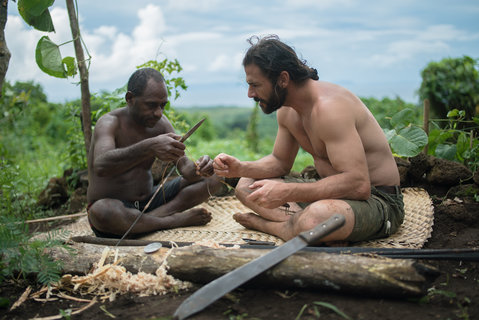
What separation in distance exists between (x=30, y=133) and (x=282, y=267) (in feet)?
27.2

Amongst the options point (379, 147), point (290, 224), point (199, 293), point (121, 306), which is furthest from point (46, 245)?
point (379, 147)

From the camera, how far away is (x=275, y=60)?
288 cm

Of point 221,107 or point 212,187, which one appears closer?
point 212,187

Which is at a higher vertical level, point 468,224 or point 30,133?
point 30,133

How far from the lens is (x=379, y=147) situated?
2.94m

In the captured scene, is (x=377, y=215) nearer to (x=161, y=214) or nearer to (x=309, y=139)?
(x=309, y=139)

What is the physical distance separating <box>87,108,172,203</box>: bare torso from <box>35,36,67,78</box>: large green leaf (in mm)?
693

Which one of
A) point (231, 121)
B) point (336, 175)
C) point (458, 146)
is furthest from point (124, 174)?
point (231, 121)

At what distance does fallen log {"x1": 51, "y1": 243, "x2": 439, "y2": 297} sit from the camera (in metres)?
1.88

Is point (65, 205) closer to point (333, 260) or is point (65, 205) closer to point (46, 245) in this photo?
point (46, 245)

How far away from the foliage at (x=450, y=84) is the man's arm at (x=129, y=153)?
578 centimetres

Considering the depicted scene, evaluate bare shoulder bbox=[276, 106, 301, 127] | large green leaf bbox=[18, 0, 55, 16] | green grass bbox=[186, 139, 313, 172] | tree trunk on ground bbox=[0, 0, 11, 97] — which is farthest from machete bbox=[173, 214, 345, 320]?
green grass bbox=[186, 139, 313, 172]

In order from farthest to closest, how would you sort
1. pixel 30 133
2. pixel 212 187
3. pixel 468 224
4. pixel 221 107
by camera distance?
pixel 221 107, pixel 30 133, pixel 212 187, pixel 468 224

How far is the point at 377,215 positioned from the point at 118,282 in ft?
5.34
